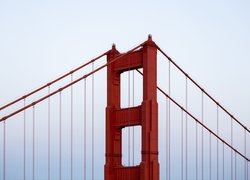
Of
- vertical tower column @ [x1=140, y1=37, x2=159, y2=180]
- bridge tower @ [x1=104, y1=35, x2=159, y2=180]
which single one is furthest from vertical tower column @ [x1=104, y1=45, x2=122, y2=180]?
vertical tower column @ [x1=140, y1=37, x2=159, y2=180]

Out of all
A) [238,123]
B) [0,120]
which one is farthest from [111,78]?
[238,123]

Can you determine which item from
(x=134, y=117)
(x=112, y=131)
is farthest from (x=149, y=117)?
(x=112, y=131)

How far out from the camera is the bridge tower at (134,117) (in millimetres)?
19484

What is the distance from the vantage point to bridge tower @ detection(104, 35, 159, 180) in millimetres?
19484

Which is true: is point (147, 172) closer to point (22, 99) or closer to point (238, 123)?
point (22, 99)

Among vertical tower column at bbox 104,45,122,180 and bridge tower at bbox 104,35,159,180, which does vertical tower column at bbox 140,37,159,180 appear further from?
vertical tower column at bbox 104,45,122,180

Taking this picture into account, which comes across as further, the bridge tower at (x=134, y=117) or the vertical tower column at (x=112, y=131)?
the vertical tower column at (x=112, y=131)

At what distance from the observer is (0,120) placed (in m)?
18.2

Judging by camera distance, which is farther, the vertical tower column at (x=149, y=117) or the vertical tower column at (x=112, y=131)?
the vertical tower column at (x=112, y=131)

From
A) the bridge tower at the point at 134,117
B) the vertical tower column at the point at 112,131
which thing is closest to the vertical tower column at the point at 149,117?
the bridge tower at the point at 134,117

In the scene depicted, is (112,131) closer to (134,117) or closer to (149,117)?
(134,117)

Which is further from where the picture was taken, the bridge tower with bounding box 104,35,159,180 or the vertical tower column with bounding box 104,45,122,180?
the vertical tower column with bounding box 104,45,122,180

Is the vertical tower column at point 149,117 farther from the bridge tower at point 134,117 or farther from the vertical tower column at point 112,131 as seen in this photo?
the vertical tower column at point 112,131

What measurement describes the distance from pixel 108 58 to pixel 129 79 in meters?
1.05
